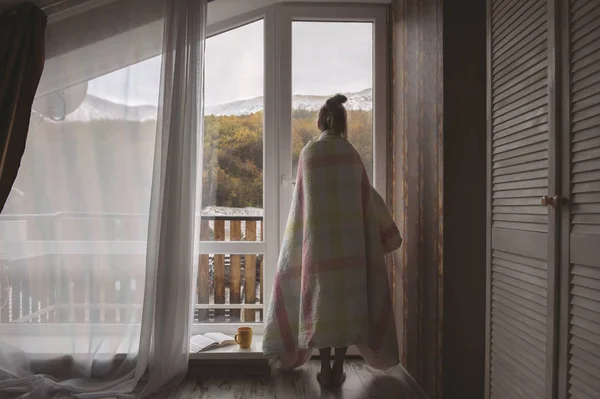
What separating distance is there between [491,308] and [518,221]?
13.9 inches

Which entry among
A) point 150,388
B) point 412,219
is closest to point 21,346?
point 150,388

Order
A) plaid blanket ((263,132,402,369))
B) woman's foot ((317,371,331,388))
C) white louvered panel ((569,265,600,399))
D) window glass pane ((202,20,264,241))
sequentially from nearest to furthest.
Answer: white louvered panel ((569,265,600,399)) → plaid blanket ((263,132,402,369)) → woman's foot ((317,371,331,388)) → window glass pane ((202,20,264,241))

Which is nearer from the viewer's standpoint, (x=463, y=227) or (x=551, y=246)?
(x=551, y=246)

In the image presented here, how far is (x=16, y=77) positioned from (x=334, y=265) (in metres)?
1.69

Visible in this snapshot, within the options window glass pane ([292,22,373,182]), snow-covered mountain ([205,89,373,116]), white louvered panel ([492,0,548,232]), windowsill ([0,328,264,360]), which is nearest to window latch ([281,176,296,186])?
window glass pane ([292,22,373,182])

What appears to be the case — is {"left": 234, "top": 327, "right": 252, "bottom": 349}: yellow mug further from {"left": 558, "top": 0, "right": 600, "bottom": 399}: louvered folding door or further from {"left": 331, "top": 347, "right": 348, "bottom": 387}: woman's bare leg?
{"left": 558, "top": 0, "right": 600, "bottom": 399}: louvered folding door

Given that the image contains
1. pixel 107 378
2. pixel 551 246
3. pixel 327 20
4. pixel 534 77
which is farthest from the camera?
pixel 327 20

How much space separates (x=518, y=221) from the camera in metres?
1.58

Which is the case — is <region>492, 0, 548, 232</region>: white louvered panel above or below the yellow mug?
above

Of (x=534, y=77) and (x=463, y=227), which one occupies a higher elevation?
(x=534, y=77)

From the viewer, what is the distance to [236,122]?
9.73 ft

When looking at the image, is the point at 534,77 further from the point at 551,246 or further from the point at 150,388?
the point at 150,388

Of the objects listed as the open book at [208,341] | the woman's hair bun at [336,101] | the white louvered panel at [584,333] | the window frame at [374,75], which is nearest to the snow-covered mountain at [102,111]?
the window frame at [374,75]

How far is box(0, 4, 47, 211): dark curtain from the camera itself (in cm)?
244
